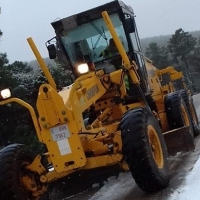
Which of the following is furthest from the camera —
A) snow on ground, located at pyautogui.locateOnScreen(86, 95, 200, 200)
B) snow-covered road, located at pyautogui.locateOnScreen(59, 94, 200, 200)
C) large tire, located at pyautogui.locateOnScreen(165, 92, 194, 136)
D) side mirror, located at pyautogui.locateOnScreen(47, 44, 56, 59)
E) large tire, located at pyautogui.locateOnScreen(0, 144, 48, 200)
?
large tire, located at pyautogui.locateOnScreen(165, 92, 194, 136)

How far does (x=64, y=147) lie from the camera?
18.2 feet

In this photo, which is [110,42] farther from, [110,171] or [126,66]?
[110,171]

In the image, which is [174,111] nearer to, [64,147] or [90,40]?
[90,40]

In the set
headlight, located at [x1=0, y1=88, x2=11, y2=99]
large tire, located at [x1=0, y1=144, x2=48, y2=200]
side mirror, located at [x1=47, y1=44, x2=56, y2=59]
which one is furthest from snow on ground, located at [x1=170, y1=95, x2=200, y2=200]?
side mirror, located at [x1=47, y1=44, x2=56, y2=59]

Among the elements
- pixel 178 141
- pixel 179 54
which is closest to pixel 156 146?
pixel 178 141

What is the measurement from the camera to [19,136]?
67.7 feet

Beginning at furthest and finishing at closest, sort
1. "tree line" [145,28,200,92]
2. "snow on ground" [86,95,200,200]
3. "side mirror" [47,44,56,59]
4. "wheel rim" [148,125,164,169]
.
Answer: "tree line" [145,28,200,92]
"side mirror" [47,44,56,59]
"wheel rim" [148,125,164,169]
"snow on ground" [86,95,200,200]

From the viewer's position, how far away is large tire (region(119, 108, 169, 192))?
5.55 m

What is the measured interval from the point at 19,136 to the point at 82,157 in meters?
15.5

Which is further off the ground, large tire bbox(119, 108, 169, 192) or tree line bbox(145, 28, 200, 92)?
tree line bbox(145, 28, 200, 92)

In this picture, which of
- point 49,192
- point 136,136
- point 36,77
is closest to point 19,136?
point 36,77

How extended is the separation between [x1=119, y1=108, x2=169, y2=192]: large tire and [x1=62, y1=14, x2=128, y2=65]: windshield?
2745 millimetres

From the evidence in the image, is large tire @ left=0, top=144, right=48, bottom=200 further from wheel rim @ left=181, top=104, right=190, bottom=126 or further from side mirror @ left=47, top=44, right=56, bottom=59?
wheel rim @ left=181, top=104, right=190, bottom=126

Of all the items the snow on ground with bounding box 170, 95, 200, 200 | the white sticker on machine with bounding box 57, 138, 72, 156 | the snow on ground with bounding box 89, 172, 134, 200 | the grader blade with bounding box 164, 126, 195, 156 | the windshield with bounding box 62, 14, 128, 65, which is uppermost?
the windshield with bounding box 62, 14, 128, 65
